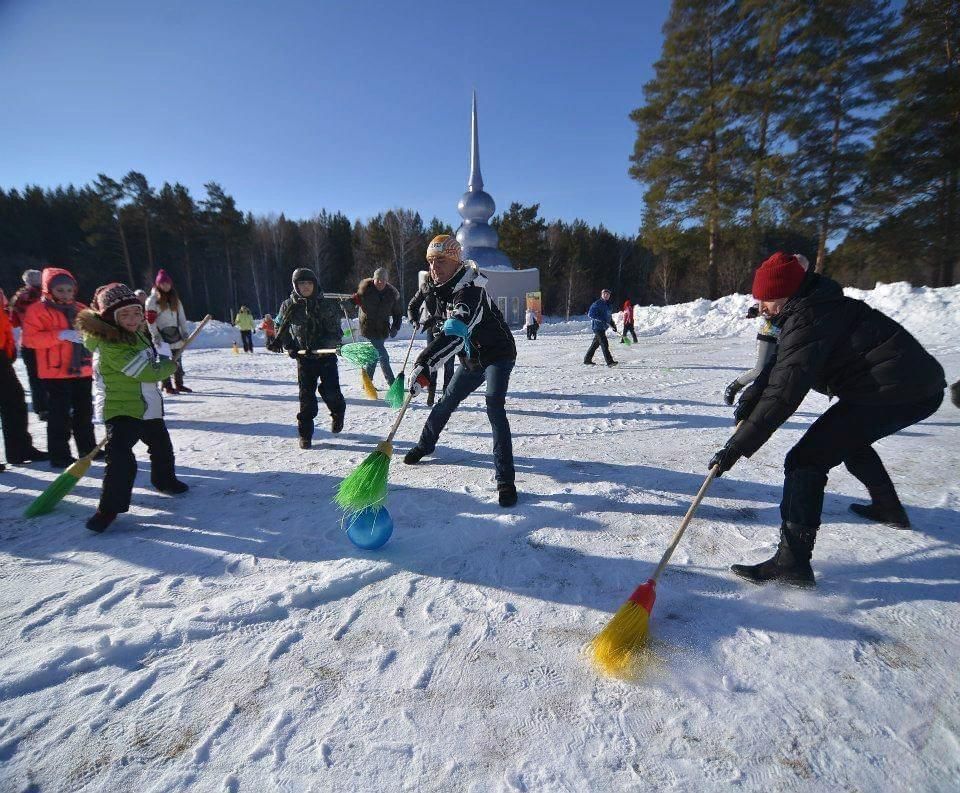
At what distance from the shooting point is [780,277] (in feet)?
7.91

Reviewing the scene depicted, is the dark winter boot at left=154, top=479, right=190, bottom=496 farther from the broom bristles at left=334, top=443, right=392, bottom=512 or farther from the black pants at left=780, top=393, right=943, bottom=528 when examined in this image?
the black pants at left=780, top=393, right=943, bottom=528

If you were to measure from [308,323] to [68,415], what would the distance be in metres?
2.39

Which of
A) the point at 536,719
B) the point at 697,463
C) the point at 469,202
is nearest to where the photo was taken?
the point at 536,719

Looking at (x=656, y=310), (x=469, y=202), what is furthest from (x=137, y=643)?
(x=469, y=202)

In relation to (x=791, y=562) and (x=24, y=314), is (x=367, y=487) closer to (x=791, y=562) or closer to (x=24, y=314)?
(x=791, y=562)

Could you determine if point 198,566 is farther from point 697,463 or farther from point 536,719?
point 697,463

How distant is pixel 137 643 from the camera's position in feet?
6.91

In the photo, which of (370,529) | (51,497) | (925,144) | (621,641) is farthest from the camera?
(925,144)

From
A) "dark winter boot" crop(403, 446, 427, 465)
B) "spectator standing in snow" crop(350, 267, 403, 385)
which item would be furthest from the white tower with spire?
"dark winter boot" crop(403, 446, 427, 465)

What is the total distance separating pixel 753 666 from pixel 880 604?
924mm

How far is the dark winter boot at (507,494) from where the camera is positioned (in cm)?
349

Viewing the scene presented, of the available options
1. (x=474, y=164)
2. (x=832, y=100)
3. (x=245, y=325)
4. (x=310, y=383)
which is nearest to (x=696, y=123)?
(x=832, y=100)

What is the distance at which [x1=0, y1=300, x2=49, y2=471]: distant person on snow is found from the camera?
4406 mm

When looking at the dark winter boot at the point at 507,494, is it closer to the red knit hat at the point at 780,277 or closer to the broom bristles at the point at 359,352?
the red knit hat at the point at 780,277
